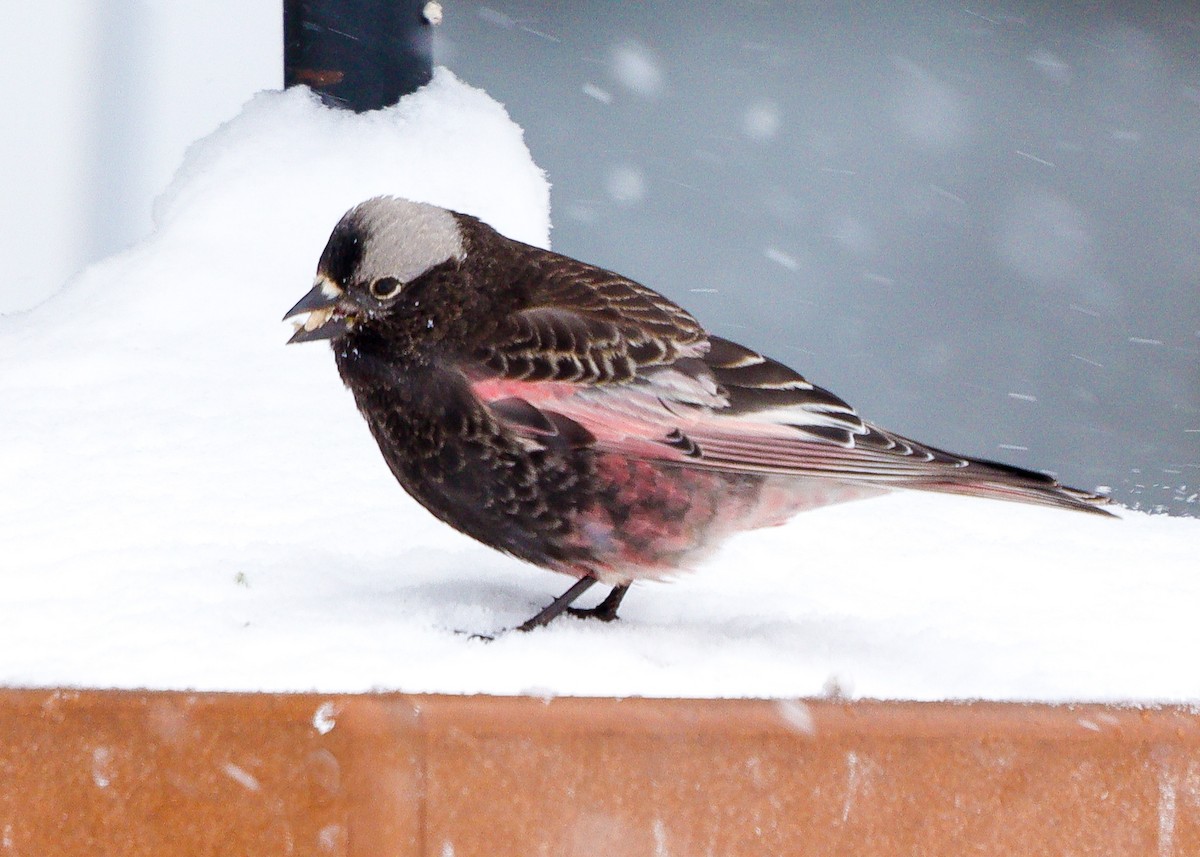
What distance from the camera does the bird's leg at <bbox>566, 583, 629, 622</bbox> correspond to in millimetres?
2102

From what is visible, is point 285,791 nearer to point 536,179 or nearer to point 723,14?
point 536,179

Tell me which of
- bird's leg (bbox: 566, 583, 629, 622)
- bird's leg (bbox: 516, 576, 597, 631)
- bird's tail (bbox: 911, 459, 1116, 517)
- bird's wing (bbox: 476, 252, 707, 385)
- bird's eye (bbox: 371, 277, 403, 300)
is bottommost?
bird's leg (bbox: 566, 583, 629, 622)

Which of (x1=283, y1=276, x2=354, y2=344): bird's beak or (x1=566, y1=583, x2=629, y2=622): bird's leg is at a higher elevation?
(x1=283, y1=276, x2=354, y2=344): bird's beak

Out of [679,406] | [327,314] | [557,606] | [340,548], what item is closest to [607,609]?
[557,606]

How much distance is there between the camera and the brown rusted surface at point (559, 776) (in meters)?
1.39

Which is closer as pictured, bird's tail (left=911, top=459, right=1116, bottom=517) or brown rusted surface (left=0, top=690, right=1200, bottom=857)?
Answer: brown rusted surface (left=0, top=690, right=1200, bottom=857)

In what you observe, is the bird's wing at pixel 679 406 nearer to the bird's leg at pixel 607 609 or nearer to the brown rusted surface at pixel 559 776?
the bird's leg at pixel 607 609

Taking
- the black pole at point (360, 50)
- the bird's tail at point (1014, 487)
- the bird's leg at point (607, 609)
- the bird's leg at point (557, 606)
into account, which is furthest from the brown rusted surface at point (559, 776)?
the black pole at point (360, 50)

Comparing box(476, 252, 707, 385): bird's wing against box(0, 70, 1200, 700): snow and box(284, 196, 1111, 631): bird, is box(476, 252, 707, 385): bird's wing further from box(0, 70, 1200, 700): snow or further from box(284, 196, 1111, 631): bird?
box(0, 70, 1200, 700): snow

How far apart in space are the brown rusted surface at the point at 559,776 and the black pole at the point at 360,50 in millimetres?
2545

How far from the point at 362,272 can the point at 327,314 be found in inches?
3.3

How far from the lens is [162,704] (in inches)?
54.6

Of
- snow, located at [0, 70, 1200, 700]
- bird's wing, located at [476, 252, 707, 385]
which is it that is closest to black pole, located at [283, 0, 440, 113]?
snow, located at [0, 70, 1200, 700]

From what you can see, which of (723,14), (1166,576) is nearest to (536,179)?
(723,14)
